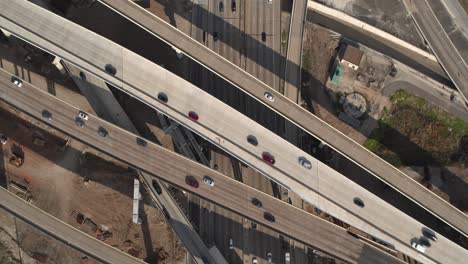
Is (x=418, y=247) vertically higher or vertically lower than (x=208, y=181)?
lower

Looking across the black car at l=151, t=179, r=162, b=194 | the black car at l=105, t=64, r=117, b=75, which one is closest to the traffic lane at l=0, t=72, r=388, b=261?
the black car at l=151, t=179, r=162, b=194

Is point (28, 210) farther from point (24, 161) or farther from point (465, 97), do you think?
point (465, 97)

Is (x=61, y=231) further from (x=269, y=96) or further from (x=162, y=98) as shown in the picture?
(x=269, y=96)

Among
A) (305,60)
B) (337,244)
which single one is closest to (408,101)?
(305,60)

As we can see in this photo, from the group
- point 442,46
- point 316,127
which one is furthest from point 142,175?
point 442,46

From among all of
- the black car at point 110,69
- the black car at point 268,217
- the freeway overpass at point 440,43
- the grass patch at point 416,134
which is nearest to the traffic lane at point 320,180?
the black car at point 110,69
